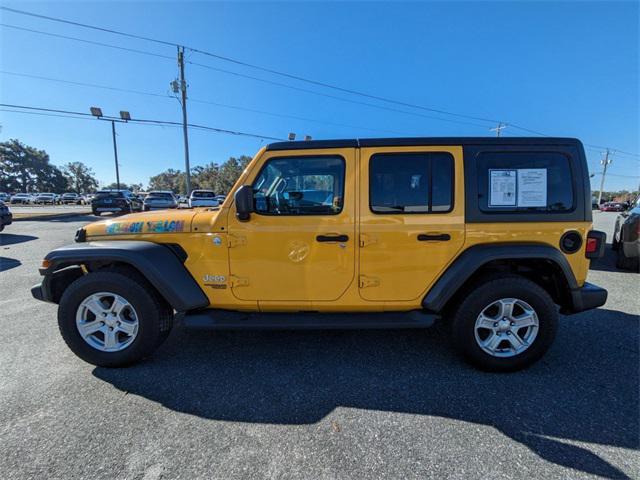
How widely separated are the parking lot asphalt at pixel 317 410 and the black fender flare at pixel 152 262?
64 cm

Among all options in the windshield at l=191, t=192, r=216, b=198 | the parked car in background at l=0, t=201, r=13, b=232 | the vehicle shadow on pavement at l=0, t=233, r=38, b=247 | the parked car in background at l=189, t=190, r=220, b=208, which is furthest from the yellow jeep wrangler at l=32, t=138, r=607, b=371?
the windshield at l=191, t=192, r=216, b=198

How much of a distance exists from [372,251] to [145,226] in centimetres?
207

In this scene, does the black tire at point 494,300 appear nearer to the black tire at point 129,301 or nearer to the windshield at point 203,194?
the black tire at point 129,301

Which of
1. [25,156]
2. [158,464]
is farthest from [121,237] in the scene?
[25,156]

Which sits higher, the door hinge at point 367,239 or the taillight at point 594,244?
the door hinge at point 367,239

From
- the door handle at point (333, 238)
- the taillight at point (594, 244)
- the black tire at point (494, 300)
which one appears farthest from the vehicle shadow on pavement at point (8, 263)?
the taillight at point (594, 244)

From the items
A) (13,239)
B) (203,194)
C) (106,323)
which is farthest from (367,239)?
(203,194)

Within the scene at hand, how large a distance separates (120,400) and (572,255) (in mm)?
3840

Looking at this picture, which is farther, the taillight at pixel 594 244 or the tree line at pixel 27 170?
the tree line at pixel 27 170

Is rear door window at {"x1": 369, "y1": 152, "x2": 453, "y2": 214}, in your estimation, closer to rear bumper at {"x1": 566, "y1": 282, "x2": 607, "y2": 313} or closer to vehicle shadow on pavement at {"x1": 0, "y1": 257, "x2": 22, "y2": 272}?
rear bumper at {"x1": 566, "y1": 282, "x2": 607, "y2": 313}

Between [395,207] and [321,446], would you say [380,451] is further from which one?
[395,207]

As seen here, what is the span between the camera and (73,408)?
223cm

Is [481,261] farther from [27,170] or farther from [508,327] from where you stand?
[27,170]

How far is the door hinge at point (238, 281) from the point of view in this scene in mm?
2713
